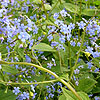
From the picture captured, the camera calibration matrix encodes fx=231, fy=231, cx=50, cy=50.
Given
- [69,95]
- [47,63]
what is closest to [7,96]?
[47,63]

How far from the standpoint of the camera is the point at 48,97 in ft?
4.37

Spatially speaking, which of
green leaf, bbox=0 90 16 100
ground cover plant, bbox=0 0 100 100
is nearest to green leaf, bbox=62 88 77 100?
ground cover plant, bbox=0 0 100 100

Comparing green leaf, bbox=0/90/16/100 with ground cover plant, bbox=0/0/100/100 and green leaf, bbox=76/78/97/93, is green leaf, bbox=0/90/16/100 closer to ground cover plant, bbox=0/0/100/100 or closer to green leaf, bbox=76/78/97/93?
ground cover plant, bbox=0/0/100/100

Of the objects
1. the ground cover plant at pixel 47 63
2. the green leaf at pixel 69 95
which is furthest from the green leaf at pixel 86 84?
the green leaf at pixel 69 95

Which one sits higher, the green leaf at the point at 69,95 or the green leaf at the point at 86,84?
the green leaf at the point at 69,95

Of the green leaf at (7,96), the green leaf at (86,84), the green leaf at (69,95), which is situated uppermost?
the green leaf at (69,95)

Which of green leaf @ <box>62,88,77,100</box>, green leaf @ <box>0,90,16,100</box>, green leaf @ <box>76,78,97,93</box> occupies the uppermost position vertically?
green leaf @ <box>62,88,77,100</box>

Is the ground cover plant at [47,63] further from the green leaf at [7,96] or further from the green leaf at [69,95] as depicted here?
the green leaf at [69,95]

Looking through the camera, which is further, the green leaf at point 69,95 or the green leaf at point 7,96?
the green leaf at point 7,96

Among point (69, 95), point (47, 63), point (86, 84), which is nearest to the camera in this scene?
point (69, 95)

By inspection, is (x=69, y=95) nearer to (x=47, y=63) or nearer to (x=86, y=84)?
(x=86, y=84)

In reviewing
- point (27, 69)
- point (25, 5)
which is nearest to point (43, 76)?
point (27, 69)

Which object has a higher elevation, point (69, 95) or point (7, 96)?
point (69, 95)

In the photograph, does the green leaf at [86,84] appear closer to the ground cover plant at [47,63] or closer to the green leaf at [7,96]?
the ground cover plant at [47,63]
